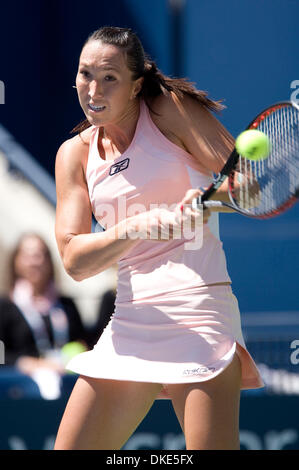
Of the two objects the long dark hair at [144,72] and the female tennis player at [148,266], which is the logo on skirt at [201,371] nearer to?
the female tennis player at [148,266]

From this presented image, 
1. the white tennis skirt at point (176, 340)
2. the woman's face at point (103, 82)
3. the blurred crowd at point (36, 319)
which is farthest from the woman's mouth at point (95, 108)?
the blurred crowd at point (36, 319)

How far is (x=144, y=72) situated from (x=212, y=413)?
3.13 feet

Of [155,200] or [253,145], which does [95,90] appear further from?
[253,145]

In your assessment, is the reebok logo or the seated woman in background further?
the seated woman in background

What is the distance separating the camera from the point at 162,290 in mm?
2361

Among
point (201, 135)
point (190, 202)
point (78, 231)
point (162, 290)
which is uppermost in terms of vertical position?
point (201, 135)

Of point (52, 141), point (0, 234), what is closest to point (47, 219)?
point (0, 234)

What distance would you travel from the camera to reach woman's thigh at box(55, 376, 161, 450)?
235 cm

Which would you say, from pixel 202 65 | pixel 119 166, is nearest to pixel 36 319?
pixel 119 166

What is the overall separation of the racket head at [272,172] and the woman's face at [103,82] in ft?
1.20

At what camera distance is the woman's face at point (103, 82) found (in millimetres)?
2369

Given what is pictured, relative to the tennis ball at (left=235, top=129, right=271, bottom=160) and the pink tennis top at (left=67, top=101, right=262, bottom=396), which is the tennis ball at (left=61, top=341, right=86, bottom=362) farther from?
the tennis ball at (left=235, top=129, right=271, bottom=160)

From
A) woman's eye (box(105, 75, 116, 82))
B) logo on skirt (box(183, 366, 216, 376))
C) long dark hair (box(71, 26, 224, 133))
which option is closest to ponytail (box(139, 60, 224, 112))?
long dark hair (box(71, 26, 224, 133))

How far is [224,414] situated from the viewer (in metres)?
2.26
